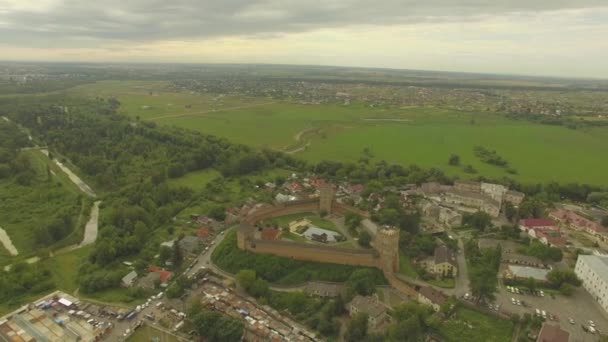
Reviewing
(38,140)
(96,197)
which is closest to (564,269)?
(96,197)

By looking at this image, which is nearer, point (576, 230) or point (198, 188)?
point (576, 230)

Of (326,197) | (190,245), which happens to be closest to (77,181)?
(190,245)

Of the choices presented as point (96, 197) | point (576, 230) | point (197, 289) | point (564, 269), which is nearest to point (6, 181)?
point (96, 197)

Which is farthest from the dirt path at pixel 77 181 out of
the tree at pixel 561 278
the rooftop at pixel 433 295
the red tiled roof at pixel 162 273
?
the tree at pixel 561 278

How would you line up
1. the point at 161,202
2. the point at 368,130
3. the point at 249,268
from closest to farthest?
the point at 249,268
the point at 161,202
the point at 368,130

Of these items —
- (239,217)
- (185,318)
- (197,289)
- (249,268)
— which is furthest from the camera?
(239,217)

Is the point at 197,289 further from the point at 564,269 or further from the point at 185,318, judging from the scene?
the point at 564,269
